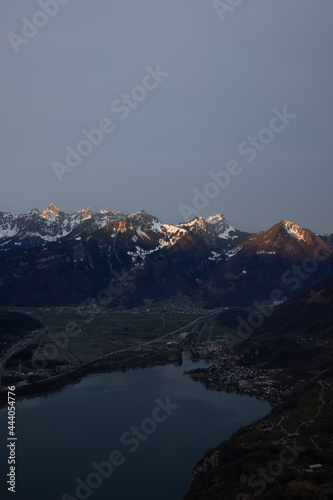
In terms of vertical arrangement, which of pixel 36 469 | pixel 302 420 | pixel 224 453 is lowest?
pixel 302 420

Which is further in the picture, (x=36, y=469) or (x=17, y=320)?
(x=17, y=320)

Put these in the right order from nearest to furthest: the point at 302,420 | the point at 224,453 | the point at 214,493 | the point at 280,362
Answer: the point at 214,493
the point at 224,453
the point at 302,420
the point at 280,362

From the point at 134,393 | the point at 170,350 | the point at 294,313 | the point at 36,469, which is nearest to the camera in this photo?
the point at 36,469

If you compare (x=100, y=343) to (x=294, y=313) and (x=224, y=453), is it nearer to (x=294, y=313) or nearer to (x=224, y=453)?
(x=294, y=313)

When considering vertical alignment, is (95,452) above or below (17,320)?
below

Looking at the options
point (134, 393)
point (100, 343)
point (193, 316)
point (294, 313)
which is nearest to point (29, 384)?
point (134, 393)

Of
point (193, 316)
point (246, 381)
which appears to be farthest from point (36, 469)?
point (193, 316)
